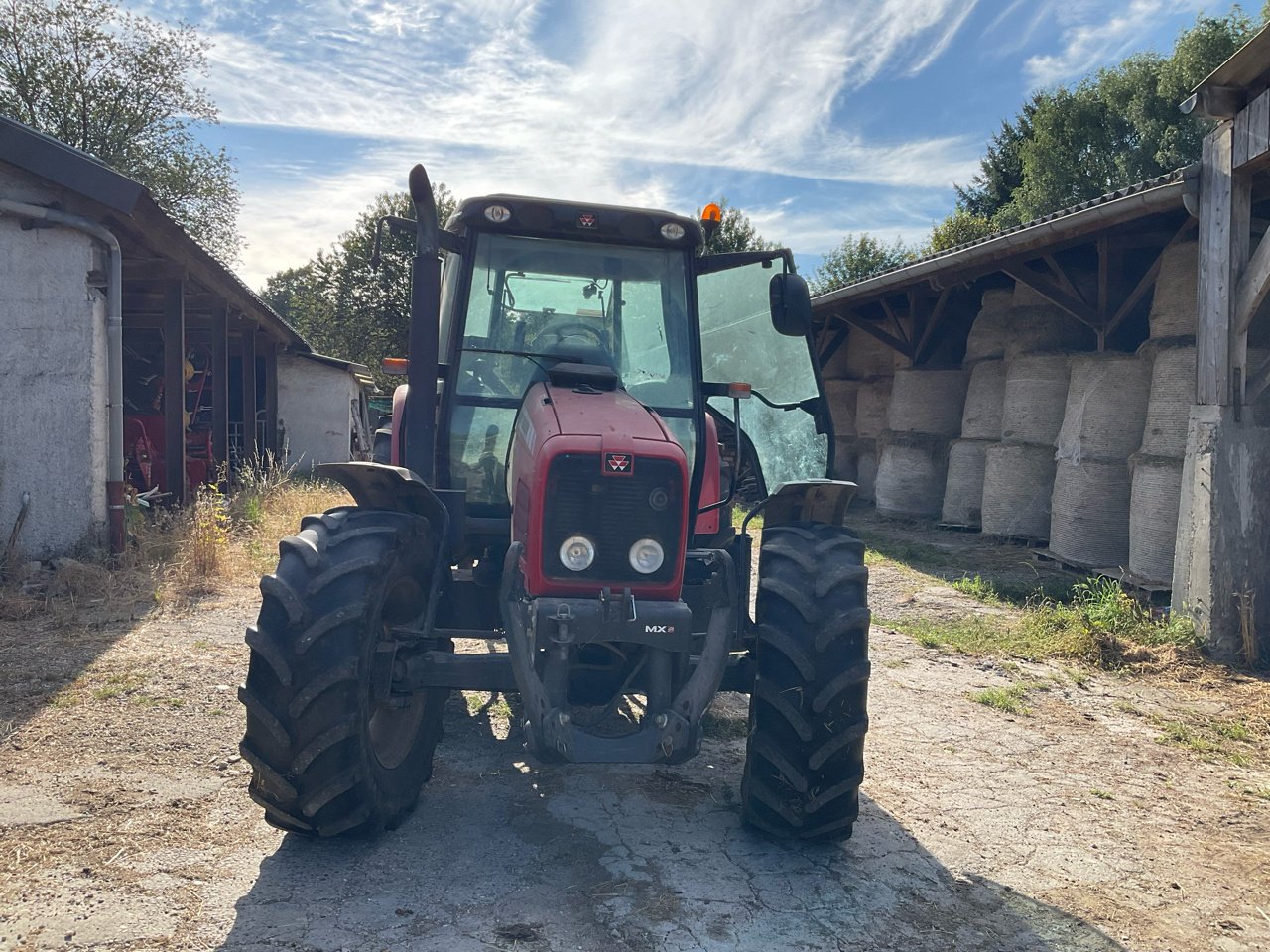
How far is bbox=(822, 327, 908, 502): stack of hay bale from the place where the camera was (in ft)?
46.5

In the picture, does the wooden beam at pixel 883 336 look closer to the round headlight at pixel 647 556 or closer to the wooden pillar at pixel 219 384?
the wooden pillar at pixel 219 384

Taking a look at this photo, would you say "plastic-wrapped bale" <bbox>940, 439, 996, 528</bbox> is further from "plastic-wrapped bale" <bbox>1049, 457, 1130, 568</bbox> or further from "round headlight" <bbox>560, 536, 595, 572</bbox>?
"round headlight" <bbox>560, 536, 595, 572</bbox>

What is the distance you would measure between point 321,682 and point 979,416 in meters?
9.31

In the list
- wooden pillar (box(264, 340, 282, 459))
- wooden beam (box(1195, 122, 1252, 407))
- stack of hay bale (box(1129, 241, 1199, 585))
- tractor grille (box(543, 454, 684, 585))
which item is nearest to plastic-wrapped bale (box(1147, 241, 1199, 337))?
stack of hay bale (box(1129, 241, 1199, 585))

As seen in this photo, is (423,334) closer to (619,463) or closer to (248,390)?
(619,463)

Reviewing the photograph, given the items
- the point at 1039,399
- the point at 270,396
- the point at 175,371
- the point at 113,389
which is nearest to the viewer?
the point at 113,389

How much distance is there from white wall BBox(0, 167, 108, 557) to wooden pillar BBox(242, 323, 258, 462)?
7.01m

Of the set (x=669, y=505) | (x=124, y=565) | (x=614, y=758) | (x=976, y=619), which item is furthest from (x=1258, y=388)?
(x=124, y=565)

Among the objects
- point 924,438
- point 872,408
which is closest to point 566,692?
point 924,438

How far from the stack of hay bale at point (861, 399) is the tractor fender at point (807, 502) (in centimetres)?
953

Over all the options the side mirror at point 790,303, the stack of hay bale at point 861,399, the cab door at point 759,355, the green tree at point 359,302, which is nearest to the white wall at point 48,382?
the cab door at point 759,355

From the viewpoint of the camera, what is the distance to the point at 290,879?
2.99m

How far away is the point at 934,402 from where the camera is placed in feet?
39.9

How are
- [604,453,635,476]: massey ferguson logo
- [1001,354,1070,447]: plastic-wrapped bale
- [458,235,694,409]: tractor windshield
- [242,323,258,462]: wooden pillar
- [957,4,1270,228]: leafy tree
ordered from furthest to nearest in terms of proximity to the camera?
1. [957,4,1270,228]: leafy tree
2. [242,323,258,462]: wooden pillar
3. [1001,354,1070,447]: plastic-wrapped bale
4. [458,235,694,409]: tractor windshield
5. [604,453,635,476]: massey ferguson logo
